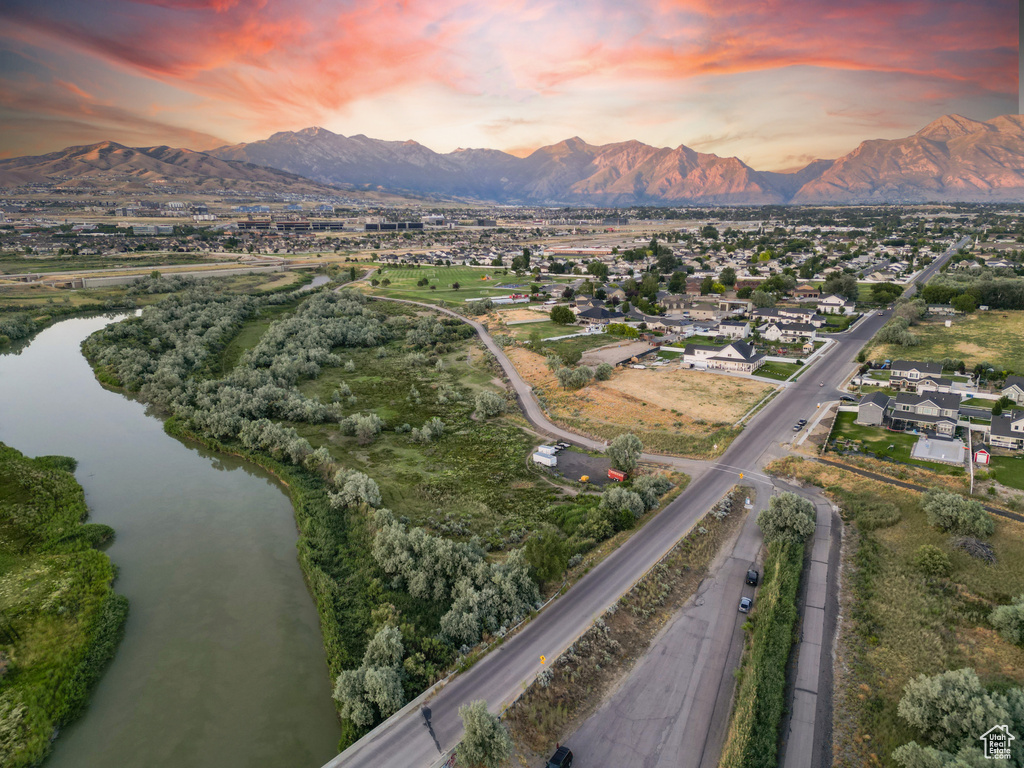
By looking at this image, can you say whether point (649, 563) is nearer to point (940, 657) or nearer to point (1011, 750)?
point (940, 657)

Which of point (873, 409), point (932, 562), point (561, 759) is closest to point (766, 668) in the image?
point (561, 759)

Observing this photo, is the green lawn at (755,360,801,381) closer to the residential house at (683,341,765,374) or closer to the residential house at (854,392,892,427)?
the residential house at (683,341,765,374)

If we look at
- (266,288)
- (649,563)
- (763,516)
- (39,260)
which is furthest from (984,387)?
(39,260)

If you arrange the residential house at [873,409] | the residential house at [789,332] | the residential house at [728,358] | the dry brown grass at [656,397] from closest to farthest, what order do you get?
1. the residential house at [873,409]
2. the dry brown grass at [656,397]
3. the residential house at [728,358]
4. the residential house at [789,332]

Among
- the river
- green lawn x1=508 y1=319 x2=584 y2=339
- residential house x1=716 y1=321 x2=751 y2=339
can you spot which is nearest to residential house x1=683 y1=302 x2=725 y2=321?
residential house x1=716 y1=321 x2=751 y2=339

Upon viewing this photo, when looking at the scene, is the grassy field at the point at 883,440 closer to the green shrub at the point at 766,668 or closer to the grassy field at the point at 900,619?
the grassy field at the point at 900,619

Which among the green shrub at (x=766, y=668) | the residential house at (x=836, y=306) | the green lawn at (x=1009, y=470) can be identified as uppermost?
the residential house at (x=836, y=306)

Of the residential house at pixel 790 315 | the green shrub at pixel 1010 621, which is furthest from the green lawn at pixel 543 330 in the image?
the green shrub at pixel 1010 621
